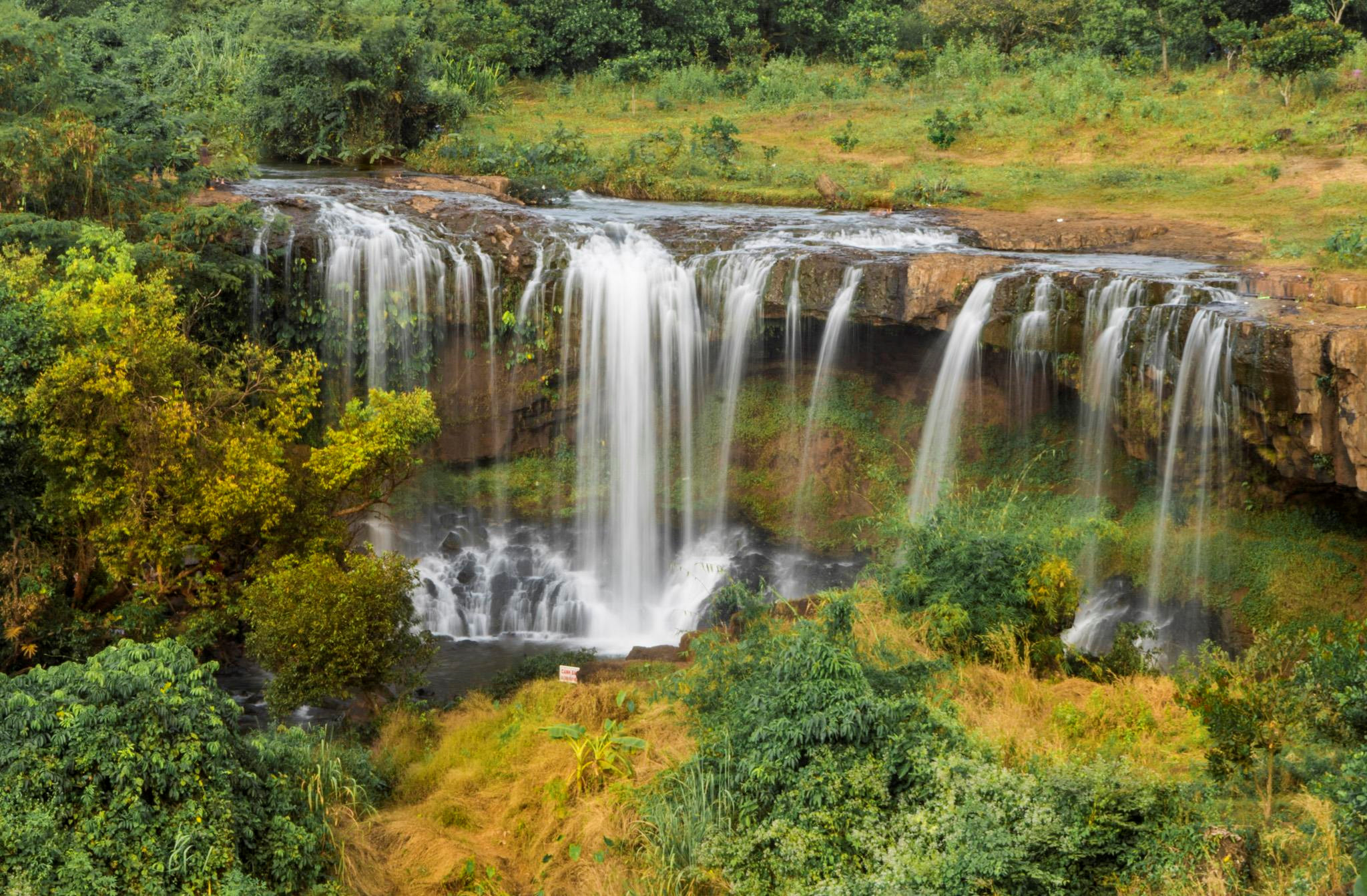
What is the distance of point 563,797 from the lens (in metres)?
9.66

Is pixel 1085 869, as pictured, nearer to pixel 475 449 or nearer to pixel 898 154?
pixel 475 449

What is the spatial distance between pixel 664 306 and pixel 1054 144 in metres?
12.3

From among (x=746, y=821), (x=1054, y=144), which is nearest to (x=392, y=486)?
(x=746, y=821)

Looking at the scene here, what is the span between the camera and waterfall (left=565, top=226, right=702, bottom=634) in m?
17.2

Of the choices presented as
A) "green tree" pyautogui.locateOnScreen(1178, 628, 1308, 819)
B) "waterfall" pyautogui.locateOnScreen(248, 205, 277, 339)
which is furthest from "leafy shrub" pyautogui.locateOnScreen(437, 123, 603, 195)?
"green tree" pyautogui.locateOnScreen(1178, 628, 1308, 819)

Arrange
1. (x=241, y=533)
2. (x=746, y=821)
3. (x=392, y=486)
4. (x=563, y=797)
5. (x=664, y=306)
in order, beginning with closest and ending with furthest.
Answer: (x=746, y=821) → (x=563, y=797) → (x=241, y=533) → (x=392, y=486) → (x=664, y=306)

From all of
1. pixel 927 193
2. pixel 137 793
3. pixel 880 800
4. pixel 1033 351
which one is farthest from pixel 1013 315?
pixel 137 793

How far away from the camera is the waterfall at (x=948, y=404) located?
1548 cm

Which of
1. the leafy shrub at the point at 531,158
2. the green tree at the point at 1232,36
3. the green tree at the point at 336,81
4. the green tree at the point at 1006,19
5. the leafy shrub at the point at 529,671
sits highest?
the green tree at the point at 1006,19

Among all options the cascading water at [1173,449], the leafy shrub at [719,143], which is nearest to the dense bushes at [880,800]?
the cascading water at [1173,449]

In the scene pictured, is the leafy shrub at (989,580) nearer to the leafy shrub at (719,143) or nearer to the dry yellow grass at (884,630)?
the dry yellow grass at (884,630)

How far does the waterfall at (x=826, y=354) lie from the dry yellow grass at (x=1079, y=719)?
664 cm

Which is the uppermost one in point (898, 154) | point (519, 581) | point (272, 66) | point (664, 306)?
point (272, 66)

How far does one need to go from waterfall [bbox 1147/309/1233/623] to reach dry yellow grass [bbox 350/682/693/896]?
722 centimetres
